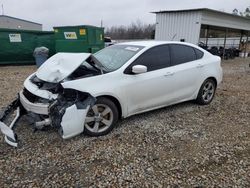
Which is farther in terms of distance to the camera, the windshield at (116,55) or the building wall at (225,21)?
the building wall at (225,21)

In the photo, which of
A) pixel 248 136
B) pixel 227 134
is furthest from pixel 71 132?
pixel 248 136

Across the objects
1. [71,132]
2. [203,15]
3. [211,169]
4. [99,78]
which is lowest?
[211,169]

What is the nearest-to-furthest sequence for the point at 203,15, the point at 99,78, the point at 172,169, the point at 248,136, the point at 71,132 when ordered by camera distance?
the point at 172,169 < the point at 71,132 < the point at 99,78 < the point at 248,136 < the point at 203,15

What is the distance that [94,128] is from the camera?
3.55 meters

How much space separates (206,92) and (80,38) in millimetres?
7438

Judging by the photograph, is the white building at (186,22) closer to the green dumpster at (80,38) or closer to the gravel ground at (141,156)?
the green dumpster at (80,38)

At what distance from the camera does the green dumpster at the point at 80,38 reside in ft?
35.3

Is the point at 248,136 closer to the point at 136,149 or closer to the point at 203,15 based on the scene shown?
the point at 136,149

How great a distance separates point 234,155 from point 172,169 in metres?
1.02

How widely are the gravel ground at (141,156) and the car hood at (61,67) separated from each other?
898 millimetres

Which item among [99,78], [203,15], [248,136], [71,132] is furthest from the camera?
[203,15]

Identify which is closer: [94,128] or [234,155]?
[234,155]

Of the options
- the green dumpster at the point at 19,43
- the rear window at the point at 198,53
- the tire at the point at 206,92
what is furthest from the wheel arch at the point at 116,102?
the green dumpster at the point at 19,43

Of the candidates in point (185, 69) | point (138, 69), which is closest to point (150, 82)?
point (138, 69)
